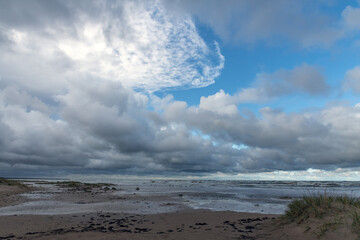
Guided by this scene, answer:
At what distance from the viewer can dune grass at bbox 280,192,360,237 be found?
10.6 m

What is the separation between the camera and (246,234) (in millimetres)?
12391

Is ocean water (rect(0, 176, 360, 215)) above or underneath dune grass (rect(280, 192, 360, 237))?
underneath

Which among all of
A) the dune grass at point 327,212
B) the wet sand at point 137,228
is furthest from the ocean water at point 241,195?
the wet sand at point 137,228

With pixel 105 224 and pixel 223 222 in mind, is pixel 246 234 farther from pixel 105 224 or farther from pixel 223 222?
pixel 105 224

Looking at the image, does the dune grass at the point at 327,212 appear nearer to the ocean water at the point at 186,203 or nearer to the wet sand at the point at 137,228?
the ocean water at the point at 186,203

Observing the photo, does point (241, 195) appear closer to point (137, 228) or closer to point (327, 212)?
point (327, 212)

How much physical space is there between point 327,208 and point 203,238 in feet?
20.8

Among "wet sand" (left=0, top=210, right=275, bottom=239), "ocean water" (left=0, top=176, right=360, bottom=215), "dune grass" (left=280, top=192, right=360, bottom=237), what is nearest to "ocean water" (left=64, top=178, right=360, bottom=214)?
"ocean water" (left=0, top=176, right=360, bottom=215)

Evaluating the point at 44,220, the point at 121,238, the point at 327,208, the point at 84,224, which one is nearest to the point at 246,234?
the point at 327,208

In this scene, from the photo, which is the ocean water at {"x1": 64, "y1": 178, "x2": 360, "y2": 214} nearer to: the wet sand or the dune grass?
the dune grass

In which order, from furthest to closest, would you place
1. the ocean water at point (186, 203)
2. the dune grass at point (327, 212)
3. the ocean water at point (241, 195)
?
the ocean water at point (241, 195), the ocean water at point (186, 203), the dune grass at point (327, 212)

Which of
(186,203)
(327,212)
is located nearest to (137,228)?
(327,212)

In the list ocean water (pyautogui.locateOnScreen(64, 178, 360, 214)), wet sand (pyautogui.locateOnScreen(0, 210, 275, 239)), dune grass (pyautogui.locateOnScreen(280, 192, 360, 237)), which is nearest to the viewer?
dune grass (pyautogui.locateOnScreen(280, 192, 360, 237))

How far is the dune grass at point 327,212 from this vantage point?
1061 cm
